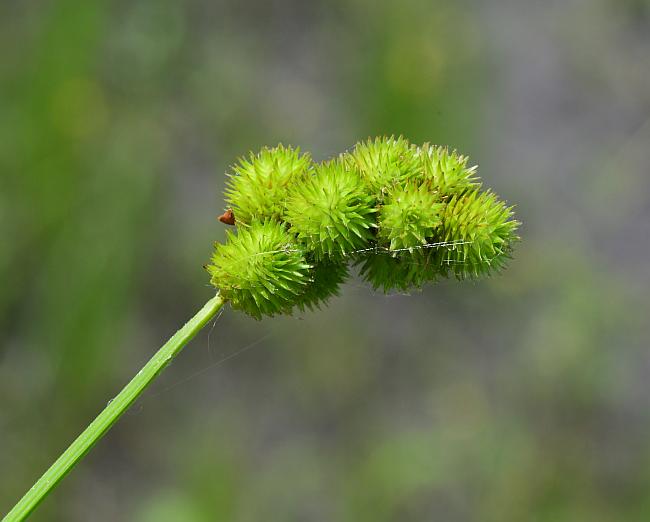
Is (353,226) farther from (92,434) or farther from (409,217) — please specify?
(92,434)

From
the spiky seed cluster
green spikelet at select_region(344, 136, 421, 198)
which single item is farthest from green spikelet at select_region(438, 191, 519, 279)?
green spikelet at select_region(344, 136, 421, 198)

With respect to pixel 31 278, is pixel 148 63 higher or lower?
higher

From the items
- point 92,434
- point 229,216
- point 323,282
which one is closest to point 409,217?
point 323,282

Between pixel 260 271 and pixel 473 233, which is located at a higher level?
pixel 473 233

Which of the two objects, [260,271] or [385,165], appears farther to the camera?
[385,165]

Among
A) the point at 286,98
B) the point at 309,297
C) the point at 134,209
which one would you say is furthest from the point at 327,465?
the point at 309,297

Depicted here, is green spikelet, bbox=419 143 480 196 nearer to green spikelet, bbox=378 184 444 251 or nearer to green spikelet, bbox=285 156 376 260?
green spikelet, bbox=378 184 444 251

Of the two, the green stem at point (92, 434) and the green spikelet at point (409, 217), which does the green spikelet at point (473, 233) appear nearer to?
the green spikelet at point (409, 217)

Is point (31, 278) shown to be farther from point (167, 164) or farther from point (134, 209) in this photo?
point (167, 164)
